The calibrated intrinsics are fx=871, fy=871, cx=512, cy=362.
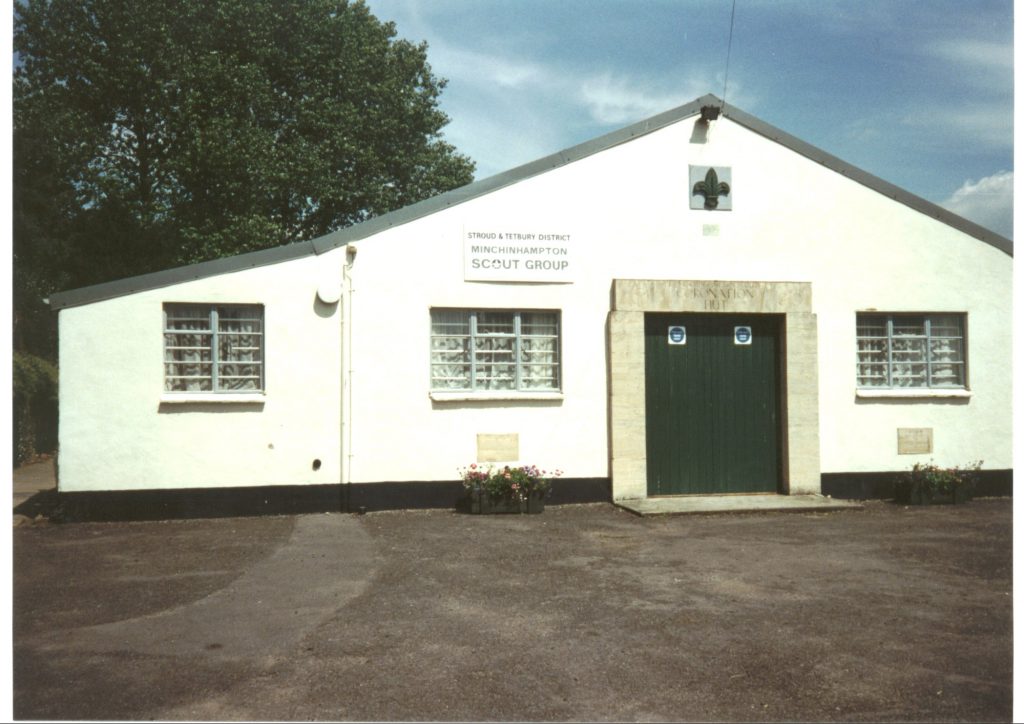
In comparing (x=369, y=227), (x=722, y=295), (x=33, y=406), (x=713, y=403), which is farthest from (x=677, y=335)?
(x=33, y=406)

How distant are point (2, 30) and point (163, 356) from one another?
597 cm

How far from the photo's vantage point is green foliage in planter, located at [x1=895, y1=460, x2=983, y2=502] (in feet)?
37.9

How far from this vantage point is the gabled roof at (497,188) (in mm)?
10180

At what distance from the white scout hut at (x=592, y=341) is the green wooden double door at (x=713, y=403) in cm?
3

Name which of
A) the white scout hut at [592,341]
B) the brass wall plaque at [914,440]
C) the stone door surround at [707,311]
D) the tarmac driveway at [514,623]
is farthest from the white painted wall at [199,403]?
the brass wall plaque at [914,440]

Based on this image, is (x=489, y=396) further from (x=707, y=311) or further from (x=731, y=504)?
(x=731, y=504)

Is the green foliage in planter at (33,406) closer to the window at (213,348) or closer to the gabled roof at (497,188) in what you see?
the gabled roof at (497,188)

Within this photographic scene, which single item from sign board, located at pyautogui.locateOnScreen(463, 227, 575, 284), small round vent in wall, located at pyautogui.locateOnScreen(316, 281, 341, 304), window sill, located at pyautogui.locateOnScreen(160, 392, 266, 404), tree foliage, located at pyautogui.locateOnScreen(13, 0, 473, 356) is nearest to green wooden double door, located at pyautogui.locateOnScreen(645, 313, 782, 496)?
sign board, located at pyautogui.locateOnScreen(463, 227, 575, 284)

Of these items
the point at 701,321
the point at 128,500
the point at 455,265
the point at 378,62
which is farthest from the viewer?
the point at 378,62

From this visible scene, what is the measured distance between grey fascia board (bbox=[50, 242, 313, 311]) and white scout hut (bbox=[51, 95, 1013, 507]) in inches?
1.1

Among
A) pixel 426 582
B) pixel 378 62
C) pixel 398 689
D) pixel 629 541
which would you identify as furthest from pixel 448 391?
pixel 378 62

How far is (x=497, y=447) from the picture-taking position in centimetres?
1116

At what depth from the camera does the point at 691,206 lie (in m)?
11.7

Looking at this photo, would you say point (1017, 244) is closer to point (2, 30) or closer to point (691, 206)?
point (2, 30)
